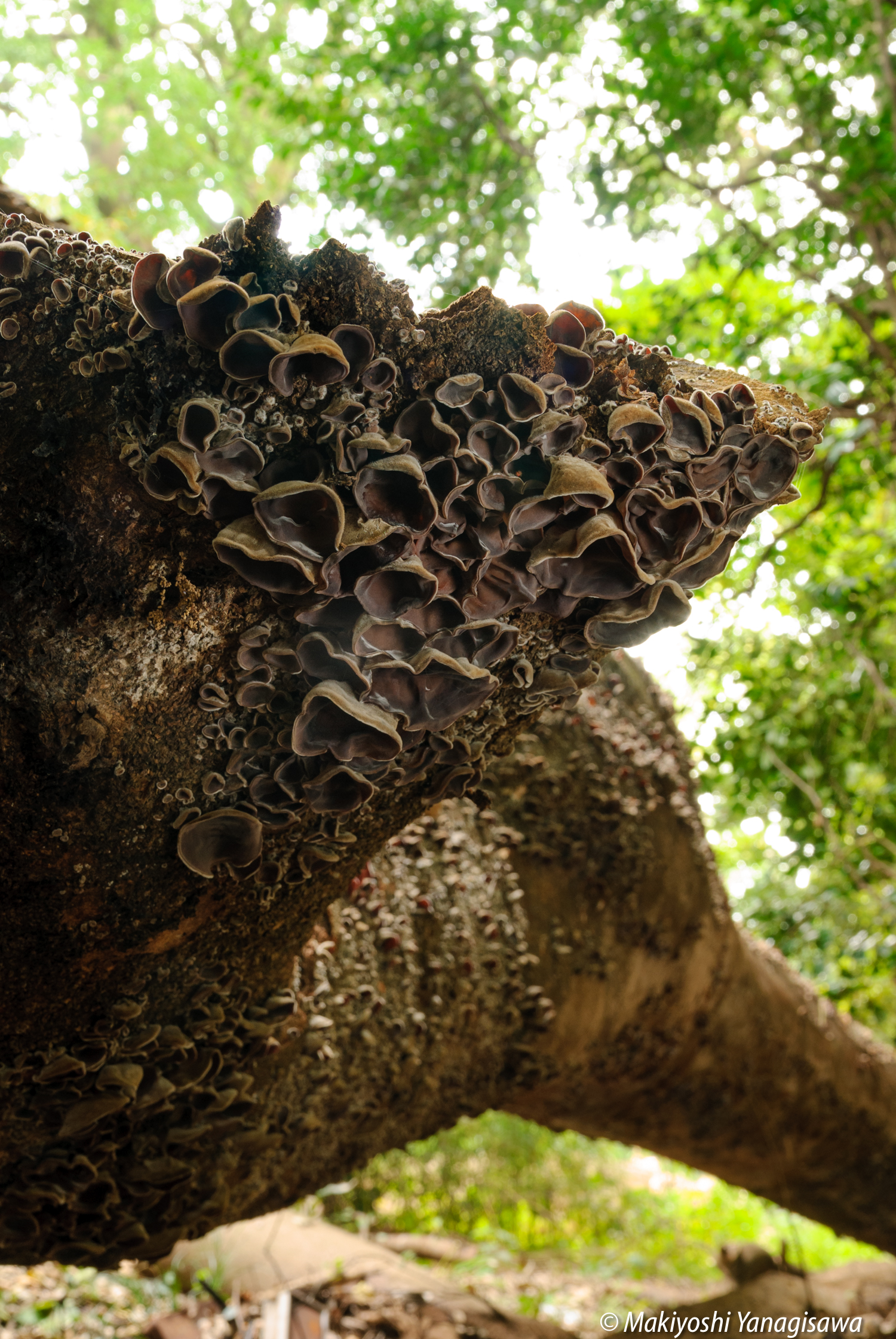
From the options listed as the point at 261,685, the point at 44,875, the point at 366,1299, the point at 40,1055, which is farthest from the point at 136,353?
the point at 366,1299

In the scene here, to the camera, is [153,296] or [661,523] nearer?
[153,296]

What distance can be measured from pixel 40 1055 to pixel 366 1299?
3073mm

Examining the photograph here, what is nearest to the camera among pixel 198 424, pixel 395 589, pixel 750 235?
pixel 198 424

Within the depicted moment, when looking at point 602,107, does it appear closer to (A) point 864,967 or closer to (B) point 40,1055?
(A) point 864,967

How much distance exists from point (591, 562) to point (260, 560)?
0.46 metres

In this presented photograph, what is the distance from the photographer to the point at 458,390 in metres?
1.12

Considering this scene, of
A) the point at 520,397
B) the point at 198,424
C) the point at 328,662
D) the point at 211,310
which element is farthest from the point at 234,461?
the point at 520,397

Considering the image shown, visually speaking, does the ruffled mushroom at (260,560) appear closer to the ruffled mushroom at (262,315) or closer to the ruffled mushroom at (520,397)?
the ruffled mushroom at (262,315)

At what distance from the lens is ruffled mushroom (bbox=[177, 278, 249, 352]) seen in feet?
3.21

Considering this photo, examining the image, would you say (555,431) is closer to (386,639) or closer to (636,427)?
(636,427)

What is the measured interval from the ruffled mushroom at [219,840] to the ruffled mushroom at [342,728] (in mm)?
177

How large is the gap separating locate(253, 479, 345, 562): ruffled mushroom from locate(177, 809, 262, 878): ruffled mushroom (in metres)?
0.44

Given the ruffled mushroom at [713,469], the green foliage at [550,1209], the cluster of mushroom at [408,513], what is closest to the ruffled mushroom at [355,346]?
the cluster of mushroom at [408,513]

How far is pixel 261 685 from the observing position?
1.20m
